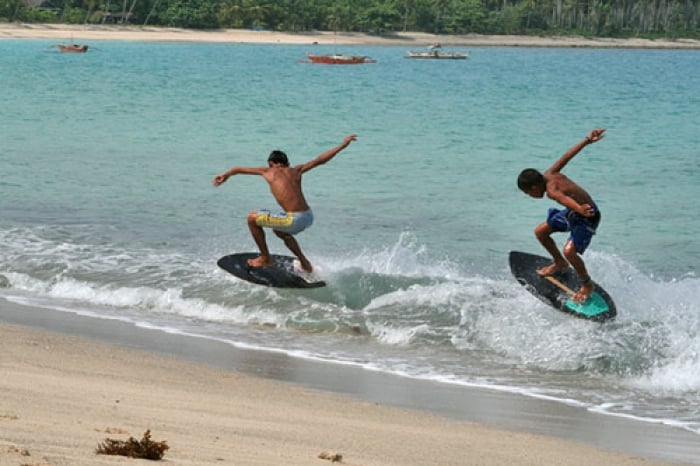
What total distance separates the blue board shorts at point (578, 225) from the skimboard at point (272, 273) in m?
3.19

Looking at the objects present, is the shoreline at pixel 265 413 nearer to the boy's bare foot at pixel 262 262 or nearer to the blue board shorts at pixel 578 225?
the boy's bare foot at pixel 262 262

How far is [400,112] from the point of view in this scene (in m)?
52.2

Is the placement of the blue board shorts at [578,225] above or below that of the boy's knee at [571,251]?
above

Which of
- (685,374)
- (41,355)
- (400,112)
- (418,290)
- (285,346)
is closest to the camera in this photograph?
(41,355)

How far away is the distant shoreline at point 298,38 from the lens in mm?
141375

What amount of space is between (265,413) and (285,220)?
5.56 metres

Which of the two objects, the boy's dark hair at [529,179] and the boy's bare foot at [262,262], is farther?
the boy's bare foot at [262,262]

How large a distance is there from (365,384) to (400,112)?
137ft

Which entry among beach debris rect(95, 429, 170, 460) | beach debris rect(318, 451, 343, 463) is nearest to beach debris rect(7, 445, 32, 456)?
beach debris rect(95, 429, 170, 460)

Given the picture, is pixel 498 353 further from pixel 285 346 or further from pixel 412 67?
pixel 412 67

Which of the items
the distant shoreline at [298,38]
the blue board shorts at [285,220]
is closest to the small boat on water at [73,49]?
the distant shoreline at [298,38]

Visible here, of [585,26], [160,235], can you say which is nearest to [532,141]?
[160,235]

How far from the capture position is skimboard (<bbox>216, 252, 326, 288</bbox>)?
579 inches

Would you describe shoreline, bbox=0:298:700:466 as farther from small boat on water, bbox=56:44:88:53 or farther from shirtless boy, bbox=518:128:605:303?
small boat on water, bbox=56:44:88:53
